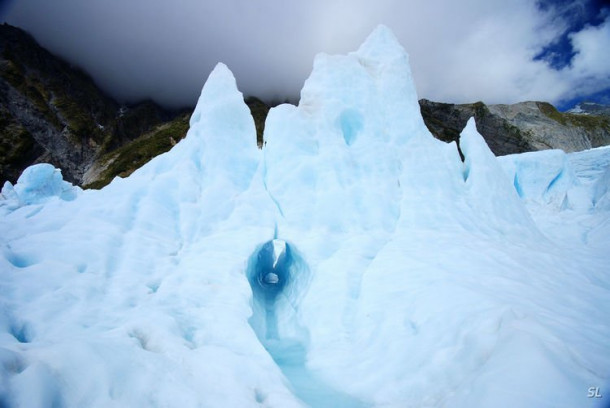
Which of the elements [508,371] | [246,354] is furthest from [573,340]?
[246,354]

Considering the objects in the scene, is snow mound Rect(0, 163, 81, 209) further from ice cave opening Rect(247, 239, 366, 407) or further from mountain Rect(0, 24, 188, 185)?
mountain Rect(0, 24, 188, 185)

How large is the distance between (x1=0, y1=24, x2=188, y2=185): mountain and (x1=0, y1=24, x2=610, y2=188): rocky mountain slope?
14 cm

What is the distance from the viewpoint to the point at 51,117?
189 ft

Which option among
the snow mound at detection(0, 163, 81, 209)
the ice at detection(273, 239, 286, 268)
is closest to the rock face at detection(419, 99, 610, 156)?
the ice at detection(273, 239, 286, 268)

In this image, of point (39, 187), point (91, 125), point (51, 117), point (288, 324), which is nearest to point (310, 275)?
point (288, 324)

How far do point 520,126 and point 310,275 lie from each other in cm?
7192

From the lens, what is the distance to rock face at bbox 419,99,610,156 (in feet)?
203

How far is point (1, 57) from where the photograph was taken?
57188 mm

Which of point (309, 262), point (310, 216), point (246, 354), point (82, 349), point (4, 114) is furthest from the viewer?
point (4, 114)

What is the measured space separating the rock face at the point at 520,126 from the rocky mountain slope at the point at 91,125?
161 millimetres

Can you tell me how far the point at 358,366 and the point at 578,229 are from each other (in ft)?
48.1

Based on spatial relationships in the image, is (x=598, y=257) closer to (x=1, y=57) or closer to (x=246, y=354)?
(x=246, y=354)

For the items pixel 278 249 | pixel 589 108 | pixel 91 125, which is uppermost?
pixel 589 108

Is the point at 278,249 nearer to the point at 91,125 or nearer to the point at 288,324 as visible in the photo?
the point at 288,324
